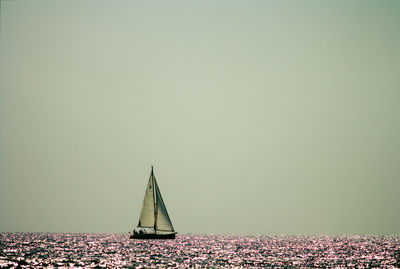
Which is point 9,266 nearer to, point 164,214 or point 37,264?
point 37,264

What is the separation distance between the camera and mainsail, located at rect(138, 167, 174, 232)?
144750mm

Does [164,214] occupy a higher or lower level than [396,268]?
higher

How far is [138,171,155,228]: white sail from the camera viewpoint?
144750 millimetres

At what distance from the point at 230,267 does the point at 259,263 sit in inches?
430

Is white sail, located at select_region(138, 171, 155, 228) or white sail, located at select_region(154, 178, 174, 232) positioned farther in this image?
white sail, located at select_region(154, 178, 174, 232)

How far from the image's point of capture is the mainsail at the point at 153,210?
5699 inches

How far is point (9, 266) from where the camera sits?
267 feet

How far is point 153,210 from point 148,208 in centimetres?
127

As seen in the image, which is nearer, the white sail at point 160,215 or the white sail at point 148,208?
the white sail at point 148,208

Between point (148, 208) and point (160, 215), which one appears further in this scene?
point (160, 215)

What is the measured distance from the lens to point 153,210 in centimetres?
14562

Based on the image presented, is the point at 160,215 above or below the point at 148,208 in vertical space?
below

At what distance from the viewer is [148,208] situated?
145500 mm

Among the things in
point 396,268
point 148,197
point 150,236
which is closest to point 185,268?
point 396,268
